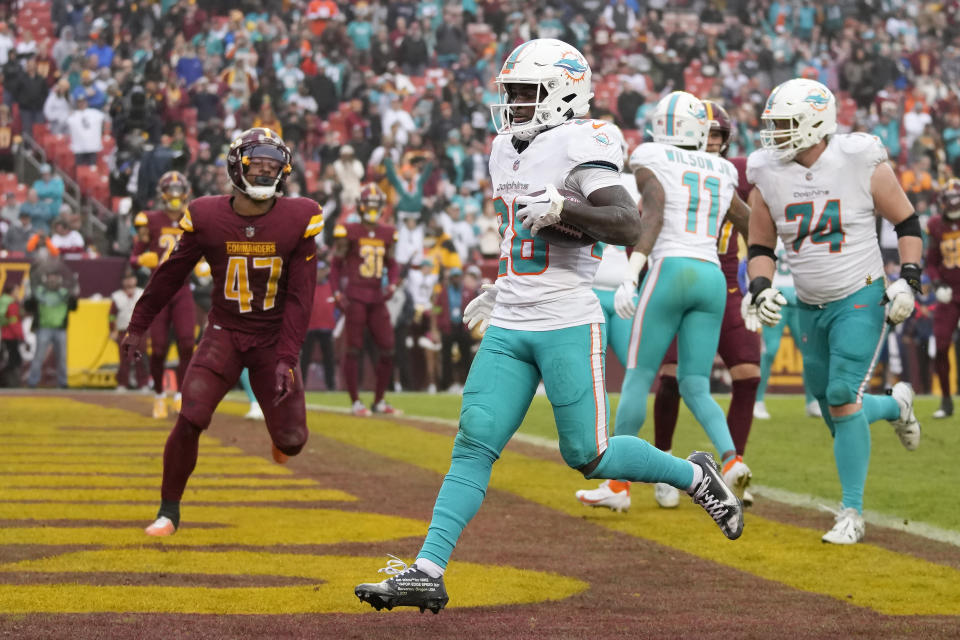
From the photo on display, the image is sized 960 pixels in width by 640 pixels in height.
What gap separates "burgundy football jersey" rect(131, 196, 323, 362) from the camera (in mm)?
5945

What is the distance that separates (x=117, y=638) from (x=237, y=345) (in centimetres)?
232

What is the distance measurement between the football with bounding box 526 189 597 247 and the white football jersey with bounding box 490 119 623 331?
0.11 ft

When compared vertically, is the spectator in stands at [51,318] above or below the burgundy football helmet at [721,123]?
below

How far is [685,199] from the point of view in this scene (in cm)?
648

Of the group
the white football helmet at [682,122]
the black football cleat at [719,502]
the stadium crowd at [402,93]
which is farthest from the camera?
the stadium crowd at [402,93]

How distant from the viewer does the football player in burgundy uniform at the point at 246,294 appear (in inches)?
233

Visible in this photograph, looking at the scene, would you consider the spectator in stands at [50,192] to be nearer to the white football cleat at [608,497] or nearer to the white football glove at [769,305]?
the white football cleat at [608,497]

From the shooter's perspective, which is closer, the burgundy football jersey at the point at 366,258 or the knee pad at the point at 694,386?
the knee pad at the point at 694,386

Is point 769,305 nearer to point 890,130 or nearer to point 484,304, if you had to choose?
point 484,304

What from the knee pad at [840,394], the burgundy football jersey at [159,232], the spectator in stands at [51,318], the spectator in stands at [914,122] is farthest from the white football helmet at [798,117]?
the spectator in stands at [914,122]

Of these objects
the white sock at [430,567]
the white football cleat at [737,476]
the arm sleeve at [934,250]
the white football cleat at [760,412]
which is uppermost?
the white sock at [430,567]

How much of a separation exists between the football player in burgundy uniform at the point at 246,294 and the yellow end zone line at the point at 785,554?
67.2 inches

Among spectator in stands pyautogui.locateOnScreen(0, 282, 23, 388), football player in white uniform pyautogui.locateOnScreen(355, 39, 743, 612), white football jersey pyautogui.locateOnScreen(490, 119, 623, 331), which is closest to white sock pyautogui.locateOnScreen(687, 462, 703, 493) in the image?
football player in white uniform pyautogui.locateOnScreen(355, 39, 743, 612)

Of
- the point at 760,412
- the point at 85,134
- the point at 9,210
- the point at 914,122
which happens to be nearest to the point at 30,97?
the point at 85,134
